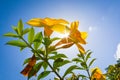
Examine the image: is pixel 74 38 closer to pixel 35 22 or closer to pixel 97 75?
pixel 35 22

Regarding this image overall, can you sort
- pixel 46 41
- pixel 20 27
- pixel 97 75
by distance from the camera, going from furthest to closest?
pixel 97 75
pixel 20 27
pixel 46 41

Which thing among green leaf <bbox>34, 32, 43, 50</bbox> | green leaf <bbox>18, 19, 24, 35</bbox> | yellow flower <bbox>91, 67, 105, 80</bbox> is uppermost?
green leaf <bbox>18, 19, 24, 35</bbox>

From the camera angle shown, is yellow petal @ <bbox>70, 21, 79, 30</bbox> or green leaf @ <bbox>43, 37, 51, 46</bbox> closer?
yellow petal @ <bbox>70, 21, 79, 30</bbox>

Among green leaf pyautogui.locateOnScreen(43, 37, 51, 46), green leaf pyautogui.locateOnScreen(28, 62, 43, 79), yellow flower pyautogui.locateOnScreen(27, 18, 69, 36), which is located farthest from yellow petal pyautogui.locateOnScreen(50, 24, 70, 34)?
green leaf pyautogui.locateOnScreen(28, 62, 43, 79)

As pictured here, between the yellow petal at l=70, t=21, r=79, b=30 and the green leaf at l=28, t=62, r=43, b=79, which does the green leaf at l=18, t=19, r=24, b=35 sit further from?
the yellow petal at l=70, t=21, r=79, b=30

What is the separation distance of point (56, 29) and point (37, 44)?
1.25 feet

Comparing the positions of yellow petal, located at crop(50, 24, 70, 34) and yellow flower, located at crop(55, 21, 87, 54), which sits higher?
yellow petal, located at crop(50, 24, 70, 34)

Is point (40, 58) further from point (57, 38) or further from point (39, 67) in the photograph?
point (57, 38)

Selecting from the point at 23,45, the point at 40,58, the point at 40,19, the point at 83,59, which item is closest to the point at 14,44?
the point at 23,45

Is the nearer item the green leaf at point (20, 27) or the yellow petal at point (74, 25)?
the yellow petal at point (74, 25)

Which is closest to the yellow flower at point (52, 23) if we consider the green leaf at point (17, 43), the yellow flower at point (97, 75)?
the green leaf at point (17, 43)

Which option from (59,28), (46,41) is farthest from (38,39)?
(59,28)

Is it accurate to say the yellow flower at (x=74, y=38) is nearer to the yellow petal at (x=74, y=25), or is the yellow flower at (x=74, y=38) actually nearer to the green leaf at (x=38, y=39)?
the yellow petal at (x=74, y=25)

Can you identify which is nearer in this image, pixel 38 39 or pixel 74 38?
pixel 74 38
